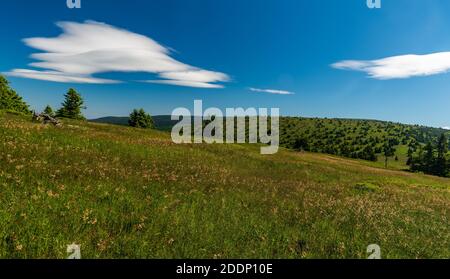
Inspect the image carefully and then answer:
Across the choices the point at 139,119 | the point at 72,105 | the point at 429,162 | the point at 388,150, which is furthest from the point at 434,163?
the point at 72,105

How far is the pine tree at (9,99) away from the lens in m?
76.3

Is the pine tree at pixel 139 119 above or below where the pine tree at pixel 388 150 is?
above

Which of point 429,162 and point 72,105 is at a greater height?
point 72,105

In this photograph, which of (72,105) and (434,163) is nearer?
(72,105)

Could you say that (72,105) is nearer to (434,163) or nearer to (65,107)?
(65,107)

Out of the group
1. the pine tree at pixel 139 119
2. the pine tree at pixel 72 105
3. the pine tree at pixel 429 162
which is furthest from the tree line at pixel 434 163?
the pine tree at pixel 72 105

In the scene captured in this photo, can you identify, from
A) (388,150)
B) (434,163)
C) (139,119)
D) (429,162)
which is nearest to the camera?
(139,119)

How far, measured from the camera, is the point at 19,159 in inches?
494

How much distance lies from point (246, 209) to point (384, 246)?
4818 millimetres

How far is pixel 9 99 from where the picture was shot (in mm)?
A: 80125

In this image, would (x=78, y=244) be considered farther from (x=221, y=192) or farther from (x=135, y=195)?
(x=221, y=192)

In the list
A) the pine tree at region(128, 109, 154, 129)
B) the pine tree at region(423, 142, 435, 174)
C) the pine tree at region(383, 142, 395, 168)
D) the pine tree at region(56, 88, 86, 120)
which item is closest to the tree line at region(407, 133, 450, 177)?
the pine tree at region(423, 142, 435, 174)

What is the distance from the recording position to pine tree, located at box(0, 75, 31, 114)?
76.3 metres

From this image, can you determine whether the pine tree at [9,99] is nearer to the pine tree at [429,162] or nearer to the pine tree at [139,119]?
the pine tree at [139,119]
